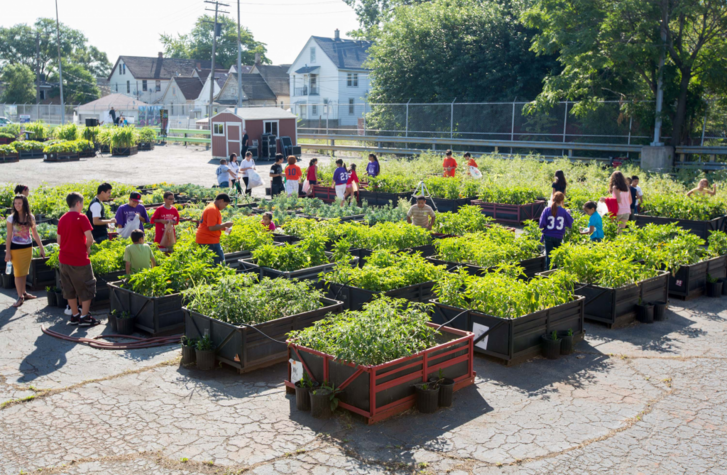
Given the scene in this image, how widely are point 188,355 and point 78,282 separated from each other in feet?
8.59

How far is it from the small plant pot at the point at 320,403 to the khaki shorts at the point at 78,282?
15.3ft

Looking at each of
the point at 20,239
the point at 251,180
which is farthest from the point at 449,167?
the point at 20,239

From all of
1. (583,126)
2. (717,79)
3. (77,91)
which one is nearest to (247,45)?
(77,91)

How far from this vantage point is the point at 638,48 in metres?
24.9

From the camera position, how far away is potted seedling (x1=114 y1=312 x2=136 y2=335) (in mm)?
9156

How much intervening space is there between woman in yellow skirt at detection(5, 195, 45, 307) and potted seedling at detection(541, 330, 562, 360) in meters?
8.13

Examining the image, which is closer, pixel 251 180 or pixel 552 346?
pixel 552 346

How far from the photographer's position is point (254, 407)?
6.86 metres

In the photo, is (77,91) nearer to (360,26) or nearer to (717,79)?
(360,26)

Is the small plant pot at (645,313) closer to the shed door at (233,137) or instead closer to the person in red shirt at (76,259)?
the person in red shirt at (76,259)

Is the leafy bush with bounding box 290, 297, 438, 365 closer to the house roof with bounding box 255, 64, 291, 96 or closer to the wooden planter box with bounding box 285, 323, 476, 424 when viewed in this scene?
the wooden planter box with bounding box 285, 323, 476, 424

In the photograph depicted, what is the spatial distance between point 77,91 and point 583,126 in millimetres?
82035

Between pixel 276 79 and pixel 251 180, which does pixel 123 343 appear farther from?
pixel 276 79

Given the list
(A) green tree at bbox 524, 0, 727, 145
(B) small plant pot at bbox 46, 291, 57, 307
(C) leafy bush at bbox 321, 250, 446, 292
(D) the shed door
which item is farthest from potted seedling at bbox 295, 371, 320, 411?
(D) the shed door
